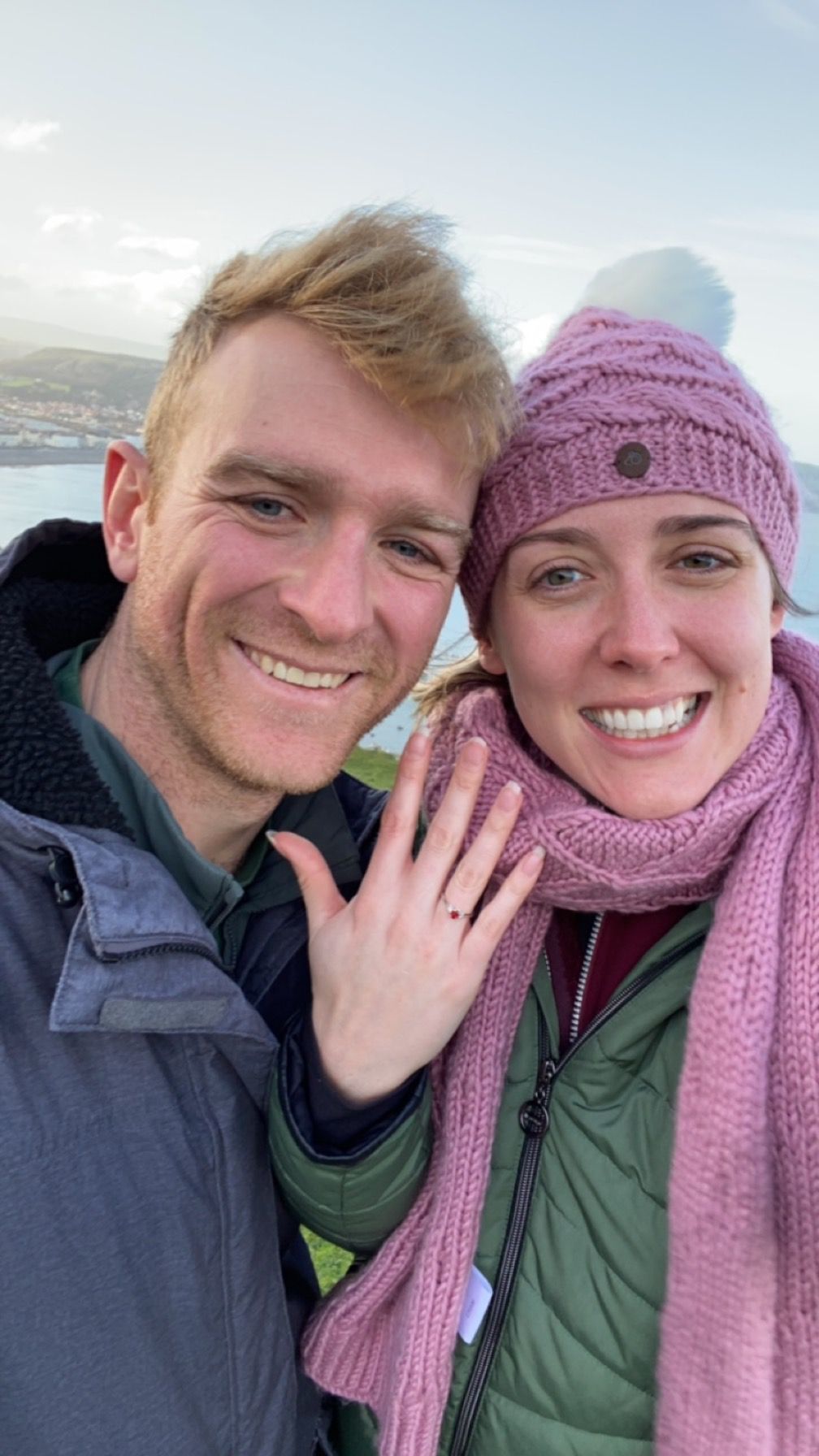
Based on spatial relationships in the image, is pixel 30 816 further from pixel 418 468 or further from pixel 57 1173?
pixel 418 468

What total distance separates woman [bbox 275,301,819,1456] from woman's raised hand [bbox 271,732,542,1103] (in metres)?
0.09

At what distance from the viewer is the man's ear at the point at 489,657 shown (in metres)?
1.92

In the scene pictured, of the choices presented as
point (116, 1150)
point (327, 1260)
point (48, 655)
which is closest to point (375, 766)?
point (327, 1260)

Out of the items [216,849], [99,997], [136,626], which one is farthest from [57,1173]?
[136,626]

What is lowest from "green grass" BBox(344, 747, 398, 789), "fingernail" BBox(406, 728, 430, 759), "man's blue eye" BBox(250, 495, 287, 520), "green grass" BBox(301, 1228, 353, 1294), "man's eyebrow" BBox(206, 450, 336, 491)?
"green grass" BBox(301, 1228, 353, 1294)

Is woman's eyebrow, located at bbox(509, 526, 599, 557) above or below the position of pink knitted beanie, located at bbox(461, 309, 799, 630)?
below

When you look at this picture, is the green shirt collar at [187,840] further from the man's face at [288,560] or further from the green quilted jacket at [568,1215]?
the green quilted jacket at [568,1215]

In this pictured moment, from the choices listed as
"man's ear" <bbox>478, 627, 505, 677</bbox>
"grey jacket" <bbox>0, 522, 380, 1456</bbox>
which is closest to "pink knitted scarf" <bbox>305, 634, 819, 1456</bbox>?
"man's ear" <bbox>478, 627, 505, 677</bbox>

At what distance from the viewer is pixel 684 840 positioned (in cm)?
153

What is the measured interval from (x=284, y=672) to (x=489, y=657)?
437mm

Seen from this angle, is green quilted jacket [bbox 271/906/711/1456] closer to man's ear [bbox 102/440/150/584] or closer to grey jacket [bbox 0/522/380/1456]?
grey jacket [bbox 0/522/380/1456]

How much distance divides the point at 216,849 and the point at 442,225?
1.34m

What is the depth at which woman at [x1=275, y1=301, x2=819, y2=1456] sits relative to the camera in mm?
1345

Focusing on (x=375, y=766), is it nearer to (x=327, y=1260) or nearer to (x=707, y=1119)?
(x=327, y=1260)
